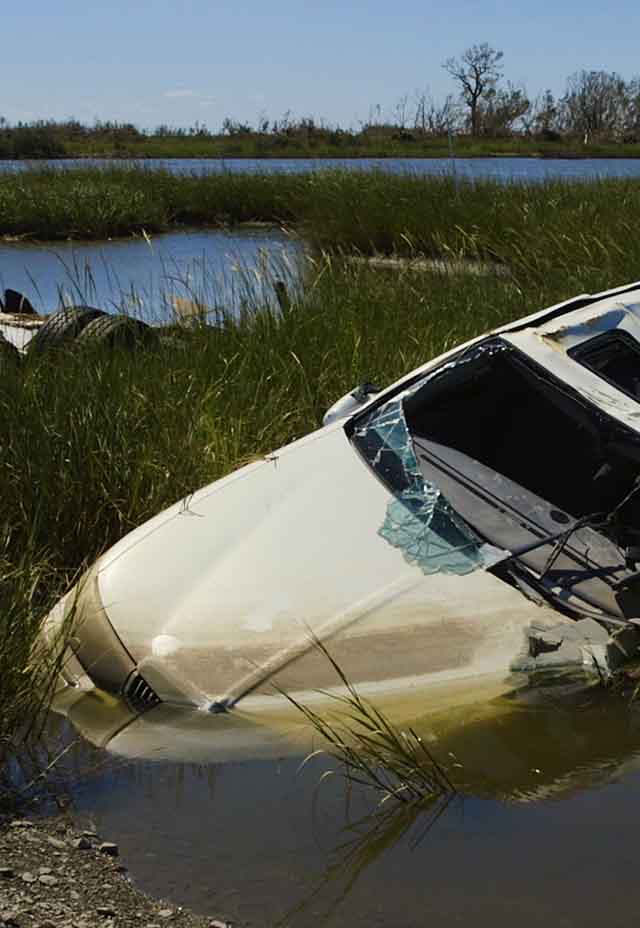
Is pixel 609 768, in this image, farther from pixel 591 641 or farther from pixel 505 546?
pixel 505 546

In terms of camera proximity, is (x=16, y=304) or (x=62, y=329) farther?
(x=16, y=304)

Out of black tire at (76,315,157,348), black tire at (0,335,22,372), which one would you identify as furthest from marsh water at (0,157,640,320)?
black tire at (0,335,22,372)

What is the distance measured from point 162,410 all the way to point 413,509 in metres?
2.05

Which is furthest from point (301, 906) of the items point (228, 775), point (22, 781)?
point (22, 781)

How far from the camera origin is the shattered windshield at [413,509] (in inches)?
200

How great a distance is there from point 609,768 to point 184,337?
4.65m

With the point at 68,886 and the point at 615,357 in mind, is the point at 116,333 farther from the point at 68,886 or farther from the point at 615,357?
the point at 68,886

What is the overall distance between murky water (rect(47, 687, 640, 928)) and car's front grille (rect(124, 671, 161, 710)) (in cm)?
6

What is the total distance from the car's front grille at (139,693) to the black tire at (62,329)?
107 inches

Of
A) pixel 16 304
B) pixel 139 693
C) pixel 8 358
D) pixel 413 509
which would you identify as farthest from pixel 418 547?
pixel 16 304

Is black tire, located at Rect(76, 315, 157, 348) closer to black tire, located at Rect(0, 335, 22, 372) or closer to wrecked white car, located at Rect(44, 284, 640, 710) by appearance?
black tire, located at Rect(0, 335, 22, 372)

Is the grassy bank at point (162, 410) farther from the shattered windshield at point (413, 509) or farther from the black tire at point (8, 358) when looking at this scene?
the shattered windshield at point (413, 509)

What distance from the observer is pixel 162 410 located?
693 centimetres

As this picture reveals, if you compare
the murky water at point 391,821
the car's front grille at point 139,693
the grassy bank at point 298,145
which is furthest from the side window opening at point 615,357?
the grassy bank at point 298,145
